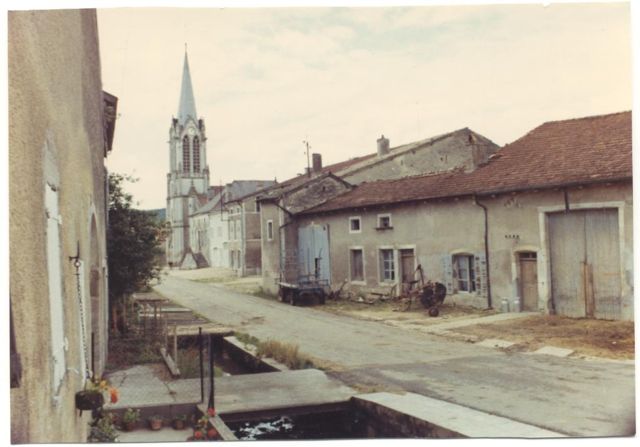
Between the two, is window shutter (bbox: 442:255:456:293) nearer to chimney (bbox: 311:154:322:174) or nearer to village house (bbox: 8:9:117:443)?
chimney (bbox: 311:154:322:174)

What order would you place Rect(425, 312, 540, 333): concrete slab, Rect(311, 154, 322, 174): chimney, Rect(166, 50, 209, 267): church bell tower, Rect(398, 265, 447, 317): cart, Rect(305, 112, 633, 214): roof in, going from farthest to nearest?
Rect(166, 50, 209, 267): church bell tower < Rect(311, 154, 322, 174): chimney < Rect(398, 265, 447, 317): cart < Rect(425, 312, 540, 333): concrete slab < Rect(305, 112, 633, 214): roof

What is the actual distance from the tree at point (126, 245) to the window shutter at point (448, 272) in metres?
8.04

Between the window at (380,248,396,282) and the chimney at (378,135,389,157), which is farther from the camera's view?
the chimney at (378,135,389,157)

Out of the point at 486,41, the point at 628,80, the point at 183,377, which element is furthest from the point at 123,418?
the point at 628,80

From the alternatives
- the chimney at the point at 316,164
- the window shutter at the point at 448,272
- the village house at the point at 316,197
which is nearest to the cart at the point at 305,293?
the village house at the point at 316,197

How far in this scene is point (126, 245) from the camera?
45.5 feet

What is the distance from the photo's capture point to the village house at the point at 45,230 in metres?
3.35

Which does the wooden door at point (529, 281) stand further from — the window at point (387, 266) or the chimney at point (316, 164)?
the chimney at point (316, 164)

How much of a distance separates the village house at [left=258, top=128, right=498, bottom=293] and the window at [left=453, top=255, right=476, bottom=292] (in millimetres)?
6125

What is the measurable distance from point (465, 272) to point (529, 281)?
2336 millimetres

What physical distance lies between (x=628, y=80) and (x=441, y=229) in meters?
10.8

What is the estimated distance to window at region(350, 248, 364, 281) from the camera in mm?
21141

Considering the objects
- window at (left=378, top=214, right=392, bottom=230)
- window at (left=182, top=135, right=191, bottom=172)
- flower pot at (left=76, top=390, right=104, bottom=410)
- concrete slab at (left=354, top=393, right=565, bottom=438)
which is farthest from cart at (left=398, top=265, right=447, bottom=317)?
window at (left=182, top=135, right=191, bottom=172)

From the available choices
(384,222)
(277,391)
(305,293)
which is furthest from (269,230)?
(277,391)
